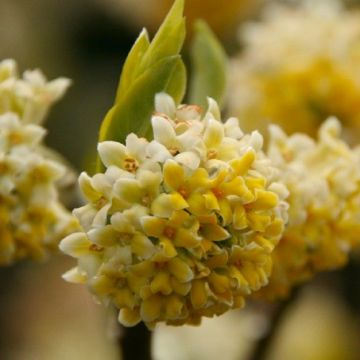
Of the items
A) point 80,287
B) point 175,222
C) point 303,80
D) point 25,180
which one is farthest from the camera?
point 80,287

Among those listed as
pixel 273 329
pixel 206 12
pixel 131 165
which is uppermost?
pixel 206 12

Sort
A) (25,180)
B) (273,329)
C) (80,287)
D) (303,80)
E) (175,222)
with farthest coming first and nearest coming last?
(80,287)
(303,80)
(273,329)
(25,180)
(175,222)

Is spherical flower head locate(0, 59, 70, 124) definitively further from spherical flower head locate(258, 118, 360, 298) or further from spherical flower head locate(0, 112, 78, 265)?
spherical flower head locate(258, 118, 360, 298)

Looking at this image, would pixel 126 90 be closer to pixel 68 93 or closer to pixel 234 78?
pixel 234 78

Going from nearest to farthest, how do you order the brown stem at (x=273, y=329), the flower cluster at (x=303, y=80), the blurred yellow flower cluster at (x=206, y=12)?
the brown stem at (x=273, y=329)
the flower cluster at (x=303, y=80)
the blurred yellow flower cluster at (x=206, y=12)

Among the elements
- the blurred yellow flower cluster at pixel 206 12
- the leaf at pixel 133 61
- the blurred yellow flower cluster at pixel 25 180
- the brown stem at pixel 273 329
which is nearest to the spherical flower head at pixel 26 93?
the blurred yellow flower cluster at pixel 25 180

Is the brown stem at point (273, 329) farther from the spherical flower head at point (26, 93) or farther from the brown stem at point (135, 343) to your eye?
the spherical flower head at point (26, 93)

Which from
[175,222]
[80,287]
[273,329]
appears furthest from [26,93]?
[80,287]

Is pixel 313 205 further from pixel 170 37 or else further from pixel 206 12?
pixel 206 12
